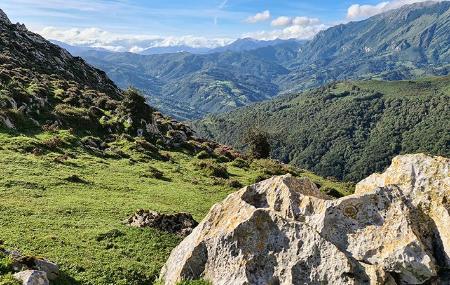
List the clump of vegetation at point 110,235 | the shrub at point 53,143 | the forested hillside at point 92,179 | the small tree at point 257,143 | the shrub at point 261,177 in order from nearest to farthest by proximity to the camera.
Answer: the forested hillside at point 92,179
the clump of vegetation at point 110,235
the shrub at point 53,143
the shrub at point 261,177
the small tree at point 257,143

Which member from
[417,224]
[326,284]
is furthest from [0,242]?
[417,224]

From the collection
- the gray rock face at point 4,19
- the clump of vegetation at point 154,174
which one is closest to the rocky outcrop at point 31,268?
the clump of vegetation at point 154,174

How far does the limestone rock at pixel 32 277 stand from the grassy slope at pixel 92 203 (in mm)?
1689

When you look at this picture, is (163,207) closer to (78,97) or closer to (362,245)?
(362,245)

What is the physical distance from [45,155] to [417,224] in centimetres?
3849

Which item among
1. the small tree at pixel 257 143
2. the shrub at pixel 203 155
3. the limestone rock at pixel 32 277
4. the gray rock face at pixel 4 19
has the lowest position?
the small tree at pixel 257 143

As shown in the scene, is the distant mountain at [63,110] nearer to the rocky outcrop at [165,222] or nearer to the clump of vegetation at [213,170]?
the clump of vegetation at [213,170]

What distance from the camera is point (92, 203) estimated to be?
33.5 meters

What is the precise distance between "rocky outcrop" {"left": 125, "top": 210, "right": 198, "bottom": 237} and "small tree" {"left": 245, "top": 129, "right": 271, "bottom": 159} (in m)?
54.1

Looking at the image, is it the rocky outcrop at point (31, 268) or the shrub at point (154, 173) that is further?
the shrub at point (154, 173)

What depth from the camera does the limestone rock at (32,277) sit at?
17469mm

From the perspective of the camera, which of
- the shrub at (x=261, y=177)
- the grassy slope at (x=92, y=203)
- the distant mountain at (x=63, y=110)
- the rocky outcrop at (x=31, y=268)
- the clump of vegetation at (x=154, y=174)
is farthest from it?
the distant mountain at (x=63, y=110)

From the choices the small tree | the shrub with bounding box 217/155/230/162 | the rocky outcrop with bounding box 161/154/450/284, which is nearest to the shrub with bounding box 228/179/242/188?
the shrub with bounding box 217/155/230/162

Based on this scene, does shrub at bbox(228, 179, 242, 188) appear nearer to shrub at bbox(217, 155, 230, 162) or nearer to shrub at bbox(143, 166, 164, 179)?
shrub at bbox(143, 166, 164, 179)
